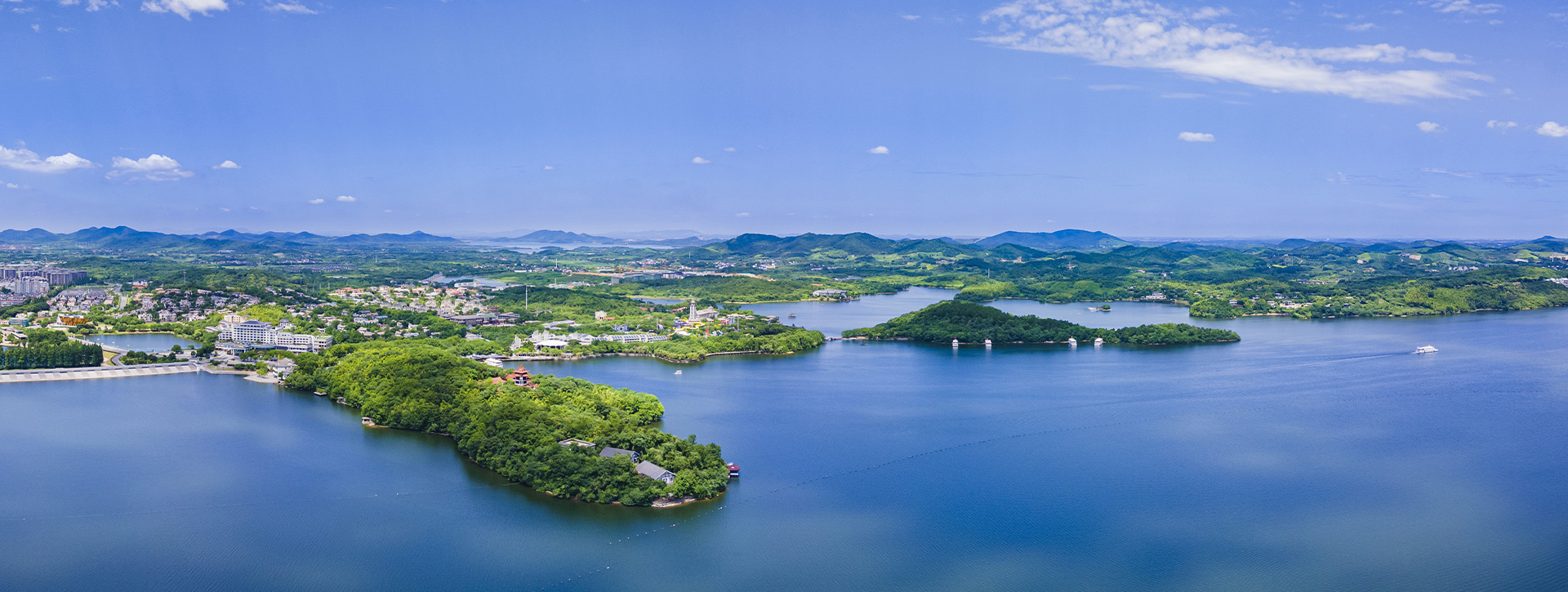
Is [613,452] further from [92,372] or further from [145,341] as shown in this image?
[145,341]

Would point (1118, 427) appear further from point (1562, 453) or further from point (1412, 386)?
point (1412, 386)

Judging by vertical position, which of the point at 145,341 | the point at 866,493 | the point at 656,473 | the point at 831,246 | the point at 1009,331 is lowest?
the point at 866,493

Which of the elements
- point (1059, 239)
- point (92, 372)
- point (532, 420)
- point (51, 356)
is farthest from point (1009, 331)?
point (1059, 239)

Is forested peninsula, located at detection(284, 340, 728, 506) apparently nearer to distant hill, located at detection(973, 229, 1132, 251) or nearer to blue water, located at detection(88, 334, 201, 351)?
blue water, located at detection(88, 334, 201, 351)

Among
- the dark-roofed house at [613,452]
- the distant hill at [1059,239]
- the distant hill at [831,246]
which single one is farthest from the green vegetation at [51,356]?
the distant hill at [1059,239]

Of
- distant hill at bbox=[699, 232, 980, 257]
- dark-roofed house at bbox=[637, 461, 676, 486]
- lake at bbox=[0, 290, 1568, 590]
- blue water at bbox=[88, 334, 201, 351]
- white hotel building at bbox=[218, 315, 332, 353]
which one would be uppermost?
distant hill at bbox=[699, 232, 980, 257]

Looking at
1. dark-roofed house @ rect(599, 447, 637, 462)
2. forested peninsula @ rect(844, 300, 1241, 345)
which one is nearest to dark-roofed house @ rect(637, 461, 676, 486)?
dark-roofed house @ rect(599, 447, 637, 462)

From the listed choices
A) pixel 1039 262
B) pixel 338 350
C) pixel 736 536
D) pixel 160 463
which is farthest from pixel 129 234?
pixel 736 536
